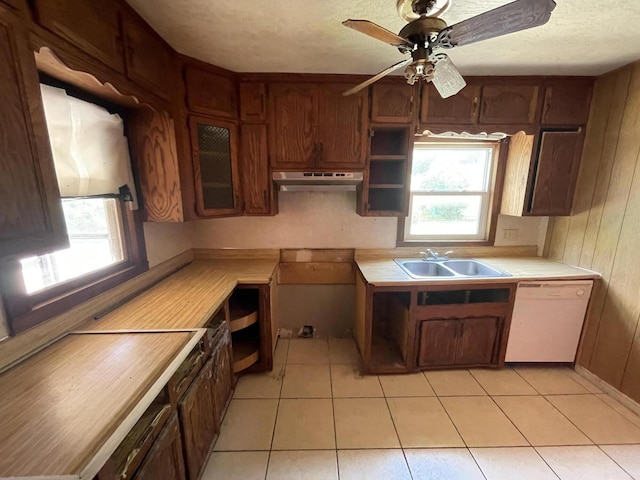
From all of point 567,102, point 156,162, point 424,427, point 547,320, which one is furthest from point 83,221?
point 567,102

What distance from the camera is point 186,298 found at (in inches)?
65.9

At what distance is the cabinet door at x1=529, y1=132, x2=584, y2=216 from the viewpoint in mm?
2205

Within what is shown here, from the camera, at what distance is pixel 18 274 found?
1054 mm

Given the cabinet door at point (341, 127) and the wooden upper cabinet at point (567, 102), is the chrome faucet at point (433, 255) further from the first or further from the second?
the wooden upper cabinet at point (567, 102)

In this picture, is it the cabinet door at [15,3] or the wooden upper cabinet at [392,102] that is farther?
the wooden upper cabinet at [392,102]

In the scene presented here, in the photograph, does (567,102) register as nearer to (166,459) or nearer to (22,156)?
(22,156)

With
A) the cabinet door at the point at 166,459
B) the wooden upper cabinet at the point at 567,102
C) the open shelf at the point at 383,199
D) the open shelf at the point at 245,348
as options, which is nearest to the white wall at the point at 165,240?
the open shelf at the point at 245,348

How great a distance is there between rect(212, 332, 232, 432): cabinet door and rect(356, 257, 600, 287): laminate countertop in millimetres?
1126

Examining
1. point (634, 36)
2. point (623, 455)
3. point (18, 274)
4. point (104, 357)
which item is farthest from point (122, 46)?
point (623, 455)

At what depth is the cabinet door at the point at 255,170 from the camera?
7.00 feet

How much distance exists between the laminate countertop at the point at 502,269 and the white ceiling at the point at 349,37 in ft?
5.09

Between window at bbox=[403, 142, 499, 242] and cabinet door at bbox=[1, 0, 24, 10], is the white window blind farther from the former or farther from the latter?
window at bbox=[403, 142, 499, 242]

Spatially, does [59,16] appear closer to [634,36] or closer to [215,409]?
[215,409]

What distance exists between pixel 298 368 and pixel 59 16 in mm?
2473
